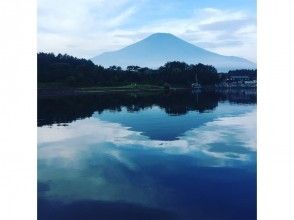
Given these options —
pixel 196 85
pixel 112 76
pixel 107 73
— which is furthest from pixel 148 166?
pixel 196 85

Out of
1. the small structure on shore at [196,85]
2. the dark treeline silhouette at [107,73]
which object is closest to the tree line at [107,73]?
the dark treeline silhouette at [107,73]

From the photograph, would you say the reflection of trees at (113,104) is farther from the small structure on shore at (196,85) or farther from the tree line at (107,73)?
the tree line at (107,73)

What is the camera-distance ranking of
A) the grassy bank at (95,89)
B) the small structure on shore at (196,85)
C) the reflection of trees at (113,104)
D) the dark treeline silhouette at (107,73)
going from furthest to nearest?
the small structure on shore at (196,85), the grassy bank at (95,89), the dark treeline silhouette at (107,73), the reflection of trees at (113,104)

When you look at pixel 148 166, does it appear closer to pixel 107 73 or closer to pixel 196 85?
pixel 107 73

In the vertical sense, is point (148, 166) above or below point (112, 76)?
below

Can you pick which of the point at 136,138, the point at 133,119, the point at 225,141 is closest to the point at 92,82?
the point at 133,119

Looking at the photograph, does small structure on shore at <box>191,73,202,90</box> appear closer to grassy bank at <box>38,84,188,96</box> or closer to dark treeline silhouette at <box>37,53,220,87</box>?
dark treeline silhouette at <box>37,53,220,87</box>
